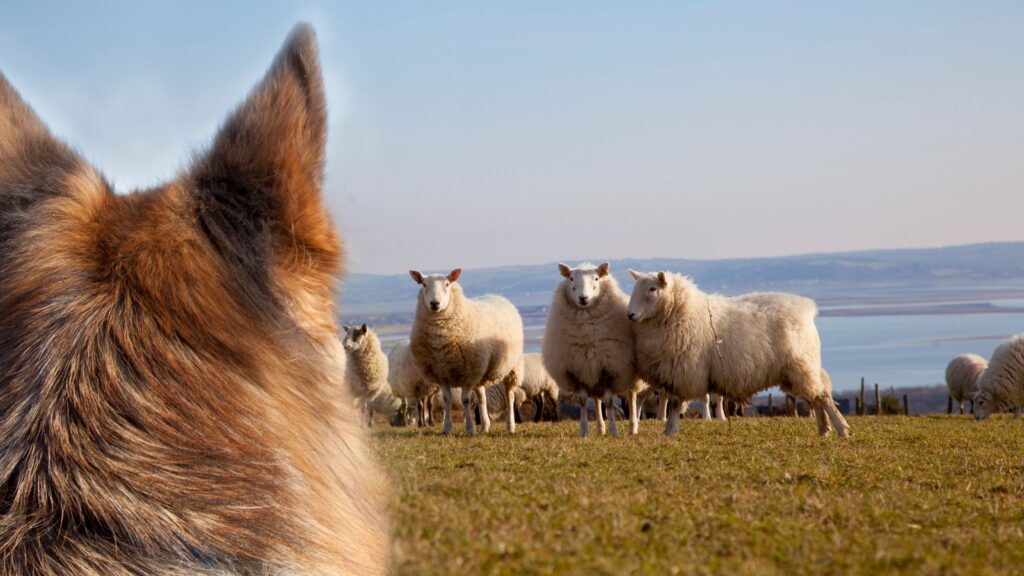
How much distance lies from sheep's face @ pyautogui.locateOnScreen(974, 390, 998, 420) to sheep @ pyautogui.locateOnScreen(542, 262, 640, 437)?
22.8m

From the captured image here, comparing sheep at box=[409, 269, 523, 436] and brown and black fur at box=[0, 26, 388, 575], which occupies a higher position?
brown and black fur at box=[0, 26, 388, 575]

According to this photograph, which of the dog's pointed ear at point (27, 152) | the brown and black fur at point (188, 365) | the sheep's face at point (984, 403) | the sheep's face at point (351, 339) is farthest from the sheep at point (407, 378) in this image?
the sheep's face at point (984, 403)

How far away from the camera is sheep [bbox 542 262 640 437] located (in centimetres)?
1702

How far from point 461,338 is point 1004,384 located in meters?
27.3

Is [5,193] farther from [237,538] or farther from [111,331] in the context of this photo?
[237,538]

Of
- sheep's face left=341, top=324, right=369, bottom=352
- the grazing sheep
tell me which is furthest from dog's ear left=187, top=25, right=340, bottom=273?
the grazing sheep

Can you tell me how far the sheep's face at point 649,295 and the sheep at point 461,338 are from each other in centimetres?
254

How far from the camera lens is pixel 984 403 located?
34719 mm

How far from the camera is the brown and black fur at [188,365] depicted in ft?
4.60

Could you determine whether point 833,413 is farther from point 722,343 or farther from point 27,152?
point 27,152

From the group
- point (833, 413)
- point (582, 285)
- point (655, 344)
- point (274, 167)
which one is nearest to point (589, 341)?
point (582, 285)

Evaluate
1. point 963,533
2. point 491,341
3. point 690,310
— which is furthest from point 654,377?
point 963,533

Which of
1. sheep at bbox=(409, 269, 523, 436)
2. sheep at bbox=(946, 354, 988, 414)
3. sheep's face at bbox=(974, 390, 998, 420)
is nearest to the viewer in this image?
sheep at bbox=(409, 269, 523, 436)

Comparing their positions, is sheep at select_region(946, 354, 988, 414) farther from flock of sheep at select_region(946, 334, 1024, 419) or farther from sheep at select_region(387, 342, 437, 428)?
sheep at select_region(387, 342, 437, 428)
